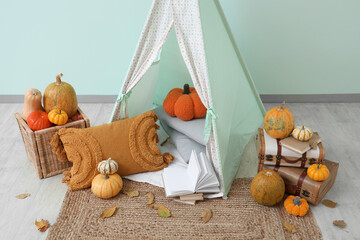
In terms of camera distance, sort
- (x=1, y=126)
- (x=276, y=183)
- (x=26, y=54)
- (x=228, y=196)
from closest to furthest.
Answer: (x=276, y=183) → (x=228, y=196) → (x=1, y=126) → (x=26, y=54)

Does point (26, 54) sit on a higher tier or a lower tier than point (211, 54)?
lower

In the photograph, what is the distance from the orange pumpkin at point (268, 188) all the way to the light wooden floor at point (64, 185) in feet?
0.83

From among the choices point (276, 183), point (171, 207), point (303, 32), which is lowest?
point (171, 207)

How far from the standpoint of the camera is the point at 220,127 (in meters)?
2.52

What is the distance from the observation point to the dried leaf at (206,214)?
231 centimetres

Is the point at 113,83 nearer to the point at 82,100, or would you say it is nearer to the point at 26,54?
the point at 82,100

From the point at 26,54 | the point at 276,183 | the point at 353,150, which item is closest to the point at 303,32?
the point at 353,150

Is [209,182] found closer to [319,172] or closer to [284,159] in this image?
[284,159]

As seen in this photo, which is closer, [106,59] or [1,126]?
[1,126]

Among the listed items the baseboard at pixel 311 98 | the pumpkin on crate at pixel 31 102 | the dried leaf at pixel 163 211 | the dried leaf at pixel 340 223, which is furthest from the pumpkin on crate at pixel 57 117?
the baseboard at pixel 311 98

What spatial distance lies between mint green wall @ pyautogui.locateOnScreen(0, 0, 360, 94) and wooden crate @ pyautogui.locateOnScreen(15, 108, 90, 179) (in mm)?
1047

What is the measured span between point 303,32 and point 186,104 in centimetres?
140

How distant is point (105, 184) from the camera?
8.00 ft

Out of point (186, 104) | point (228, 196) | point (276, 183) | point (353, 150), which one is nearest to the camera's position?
point (276, 183)
